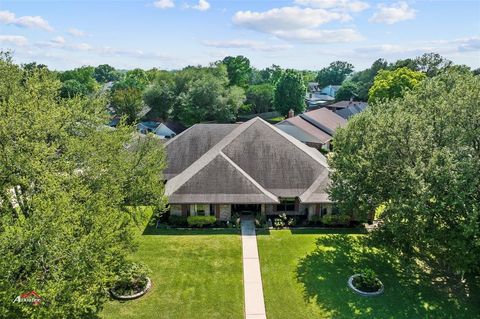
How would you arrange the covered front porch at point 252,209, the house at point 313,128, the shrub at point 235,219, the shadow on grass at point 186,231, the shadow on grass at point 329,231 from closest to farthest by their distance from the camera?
1. the shadow on grass at point 186,231
2. the shadow on grass at point 329,231
3. the shrub at point 235,219
4. the covered front porch at point 252,209
5. the house at point 313,128

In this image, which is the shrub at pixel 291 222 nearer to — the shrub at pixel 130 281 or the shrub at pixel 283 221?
the shrub at pixel 283 221

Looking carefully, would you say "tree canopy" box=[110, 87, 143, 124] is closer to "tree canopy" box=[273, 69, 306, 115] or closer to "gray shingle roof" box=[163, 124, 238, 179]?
"tree canopy" box=[273, 69, 306, 115]

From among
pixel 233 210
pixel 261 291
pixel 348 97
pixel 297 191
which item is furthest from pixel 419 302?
pixel 348 97

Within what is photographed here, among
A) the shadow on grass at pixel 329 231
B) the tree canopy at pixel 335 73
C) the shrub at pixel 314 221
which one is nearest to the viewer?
the shadow on grass at pixel 329 231

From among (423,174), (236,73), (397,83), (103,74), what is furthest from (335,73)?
(423,174)

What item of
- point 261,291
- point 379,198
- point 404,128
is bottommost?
point 261,291

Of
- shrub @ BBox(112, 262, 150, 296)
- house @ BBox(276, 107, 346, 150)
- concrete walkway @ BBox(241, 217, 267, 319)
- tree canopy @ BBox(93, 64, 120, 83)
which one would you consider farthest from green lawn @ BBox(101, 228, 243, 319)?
tree canopy @ BBox(93, 64, 120, 83)

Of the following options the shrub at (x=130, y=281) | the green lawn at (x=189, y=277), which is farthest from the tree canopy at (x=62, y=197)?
the green lawn at (x=189, y=277)

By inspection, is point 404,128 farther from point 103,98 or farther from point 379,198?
point 103,98
